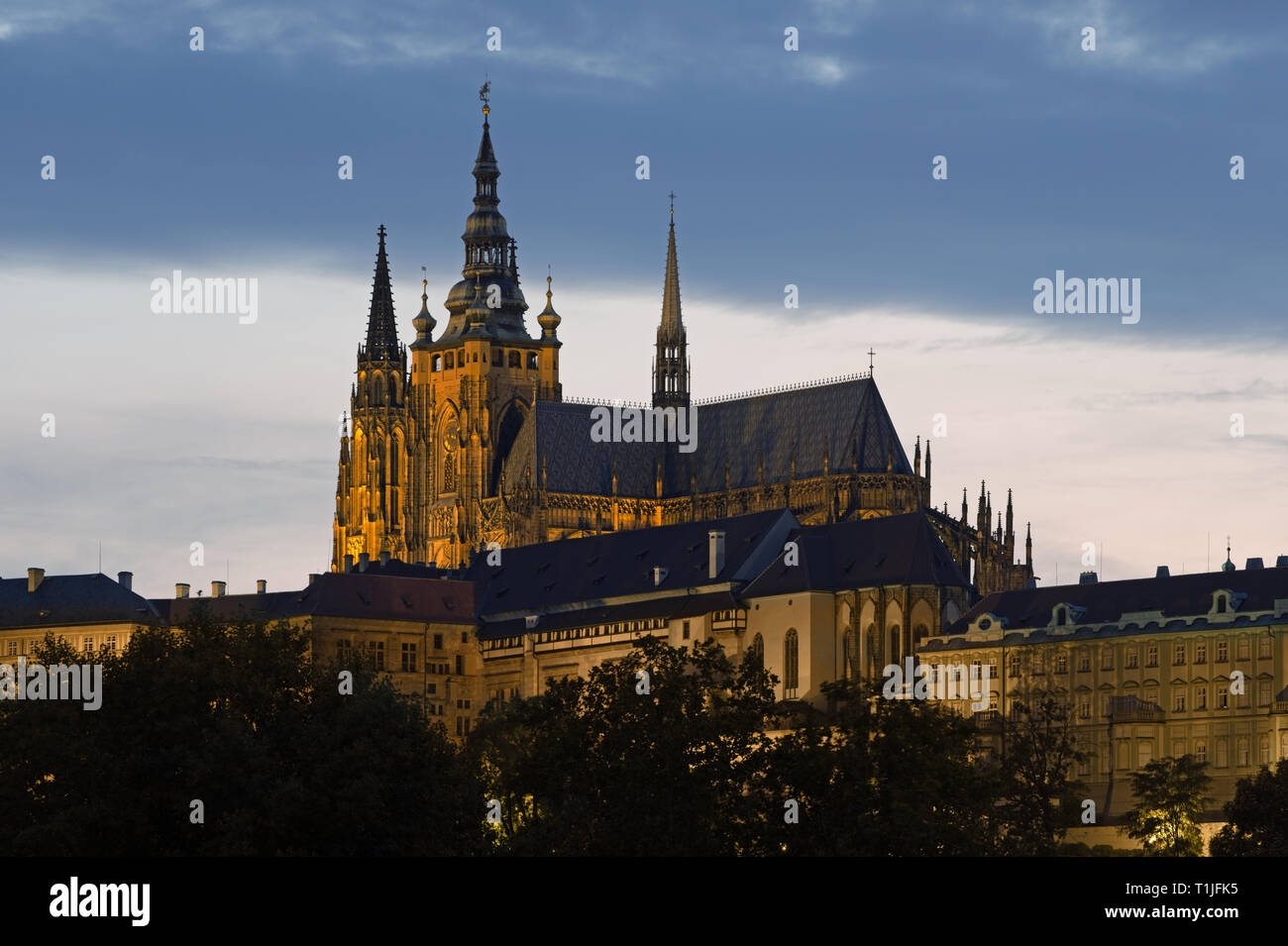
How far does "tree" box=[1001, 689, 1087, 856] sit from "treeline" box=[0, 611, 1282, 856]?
702 inches

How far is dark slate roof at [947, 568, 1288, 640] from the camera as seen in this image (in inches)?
6299

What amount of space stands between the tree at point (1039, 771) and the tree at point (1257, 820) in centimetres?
705

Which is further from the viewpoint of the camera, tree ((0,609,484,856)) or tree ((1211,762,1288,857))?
tree ((1211,762,1288,857))

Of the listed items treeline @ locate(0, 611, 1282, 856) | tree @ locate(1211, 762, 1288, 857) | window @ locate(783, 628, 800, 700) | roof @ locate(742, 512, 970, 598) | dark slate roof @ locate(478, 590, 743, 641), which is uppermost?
roof @ locate(742, 512, 970, 598)

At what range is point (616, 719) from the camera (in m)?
96.4

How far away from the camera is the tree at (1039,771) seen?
422 feet

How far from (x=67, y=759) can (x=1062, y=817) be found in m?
58.0

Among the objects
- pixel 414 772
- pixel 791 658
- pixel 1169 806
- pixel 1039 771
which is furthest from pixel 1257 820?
pixel 791 658

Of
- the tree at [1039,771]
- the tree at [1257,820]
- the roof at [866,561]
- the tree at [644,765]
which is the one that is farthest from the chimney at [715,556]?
the tree at [644,765]

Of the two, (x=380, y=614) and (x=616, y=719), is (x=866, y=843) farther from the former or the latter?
(x=380, y=614)

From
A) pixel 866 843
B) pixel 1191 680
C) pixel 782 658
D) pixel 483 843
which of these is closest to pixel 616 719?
pixel 483 843

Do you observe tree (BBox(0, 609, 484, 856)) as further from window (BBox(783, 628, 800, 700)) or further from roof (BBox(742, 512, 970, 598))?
roof (BBox(742, 512, 970, 598))

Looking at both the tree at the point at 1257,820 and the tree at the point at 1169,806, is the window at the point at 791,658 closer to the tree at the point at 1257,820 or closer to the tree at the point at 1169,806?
the tree at the point at 1169,806

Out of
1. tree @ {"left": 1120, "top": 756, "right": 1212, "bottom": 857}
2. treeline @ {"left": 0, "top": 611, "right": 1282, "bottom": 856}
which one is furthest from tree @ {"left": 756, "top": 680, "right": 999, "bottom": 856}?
tree @ {"left": 1120, "top": 756, "right": 1212, "bottom": 857}
